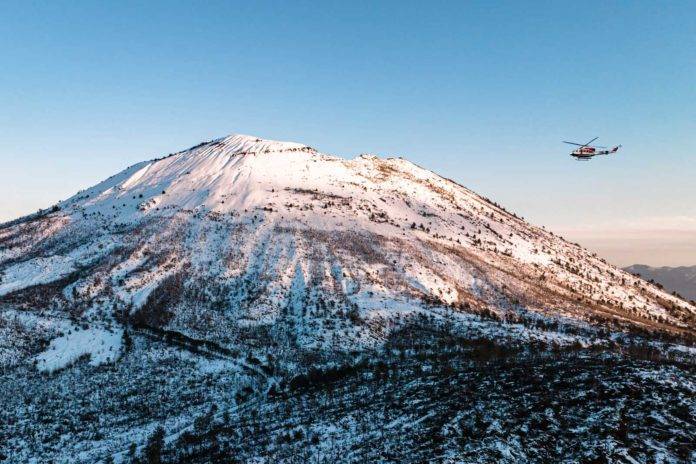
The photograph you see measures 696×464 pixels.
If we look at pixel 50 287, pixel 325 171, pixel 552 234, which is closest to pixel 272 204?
pixel 325 171

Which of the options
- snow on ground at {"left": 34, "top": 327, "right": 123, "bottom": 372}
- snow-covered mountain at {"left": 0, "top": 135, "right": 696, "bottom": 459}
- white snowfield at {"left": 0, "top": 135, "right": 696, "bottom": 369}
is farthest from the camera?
white snowfield at {"left": 0, "top": 135, "right": 696, "bottom": 369}

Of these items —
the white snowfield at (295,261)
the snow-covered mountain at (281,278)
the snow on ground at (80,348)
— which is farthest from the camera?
the white snowfield at (295,261)

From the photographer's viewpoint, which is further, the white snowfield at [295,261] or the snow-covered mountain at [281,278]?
the white snowfield at [295,261]

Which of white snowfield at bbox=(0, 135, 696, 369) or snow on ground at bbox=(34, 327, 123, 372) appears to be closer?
snow on ground at bbox=(34, 327, 123, 372)

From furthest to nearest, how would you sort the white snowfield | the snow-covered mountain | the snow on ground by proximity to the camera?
the white snowfield
the snow-covered mountain
the snow on ground

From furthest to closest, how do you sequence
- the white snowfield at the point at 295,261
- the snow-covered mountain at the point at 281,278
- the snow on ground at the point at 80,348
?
the white snowfield at the point at 295,261 < the snow-covered mountain at the point at 281,278 < the snow on ground at the point at 80,348

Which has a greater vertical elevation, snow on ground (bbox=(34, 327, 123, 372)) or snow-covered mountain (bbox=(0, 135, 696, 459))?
snow-covered mountain (bbox=(0, 135, 696, 459))
